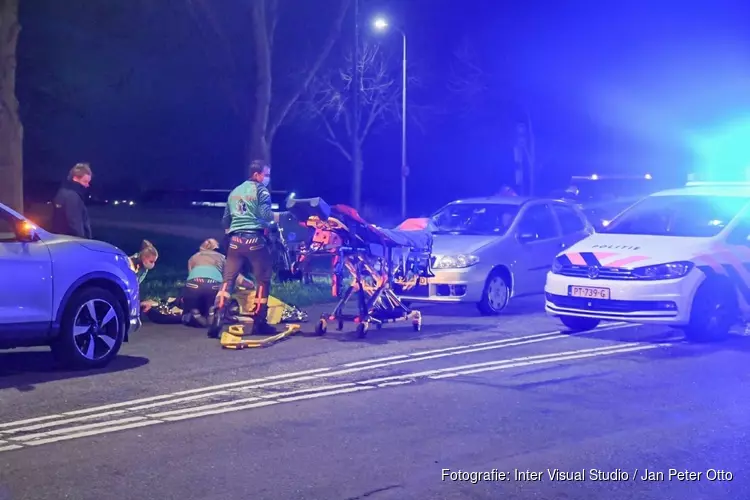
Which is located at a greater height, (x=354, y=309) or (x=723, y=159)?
(x=723, y=159)

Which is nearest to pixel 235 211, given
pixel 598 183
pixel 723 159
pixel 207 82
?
pixel 723 159

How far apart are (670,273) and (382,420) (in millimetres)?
4696

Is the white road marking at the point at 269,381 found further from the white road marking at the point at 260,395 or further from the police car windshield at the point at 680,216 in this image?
the police car windshield at the point at 680,216

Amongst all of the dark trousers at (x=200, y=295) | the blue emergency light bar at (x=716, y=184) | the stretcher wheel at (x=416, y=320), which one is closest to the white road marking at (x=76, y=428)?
the dark trousers at (x=200, y=295)

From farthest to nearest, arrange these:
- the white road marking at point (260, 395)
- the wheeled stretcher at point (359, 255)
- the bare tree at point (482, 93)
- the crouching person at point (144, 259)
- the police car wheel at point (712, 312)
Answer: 1. the bare tree at point (482, 93)
2. the crouching person at point (144, 259)
3. the wheeled stretcher at point (359, 255)
4. the police car wheel at point (712, 312)
5. the white road marking at point (260, 395)

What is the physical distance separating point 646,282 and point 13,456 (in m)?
6.78

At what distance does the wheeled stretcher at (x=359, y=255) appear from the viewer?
442 inches

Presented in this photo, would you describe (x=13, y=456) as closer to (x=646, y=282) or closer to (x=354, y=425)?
(x=354, y=425)

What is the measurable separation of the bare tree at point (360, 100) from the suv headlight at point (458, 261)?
24641 mm

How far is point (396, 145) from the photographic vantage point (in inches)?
2039

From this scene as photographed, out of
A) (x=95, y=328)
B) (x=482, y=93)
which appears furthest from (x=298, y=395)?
(x=482, y=93)

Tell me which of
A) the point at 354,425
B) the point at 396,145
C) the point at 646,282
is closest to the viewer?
the point at 354,425

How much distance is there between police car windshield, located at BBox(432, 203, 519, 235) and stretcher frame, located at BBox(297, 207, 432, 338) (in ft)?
8.61

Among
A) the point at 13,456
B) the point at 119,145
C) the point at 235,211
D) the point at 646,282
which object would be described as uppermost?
the point at 119,145
